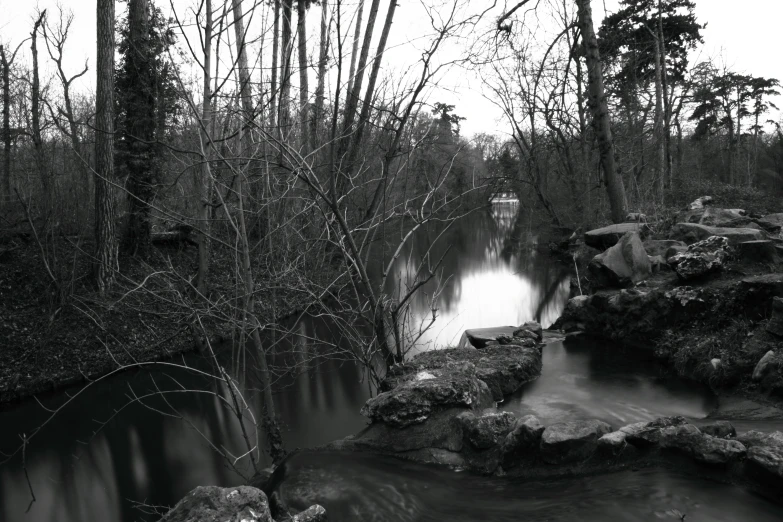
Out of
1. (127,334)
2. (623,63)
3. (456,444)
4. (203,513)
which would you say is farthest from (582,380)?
(623,63)

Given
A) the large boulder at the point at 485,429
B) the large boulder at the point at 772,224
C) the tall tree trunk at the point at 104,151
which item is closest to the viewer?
the large boulder at the point at 485,429

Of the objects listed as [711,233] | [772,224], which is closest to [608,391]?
[711,233]

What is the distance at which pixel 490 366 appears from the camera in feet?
25.2

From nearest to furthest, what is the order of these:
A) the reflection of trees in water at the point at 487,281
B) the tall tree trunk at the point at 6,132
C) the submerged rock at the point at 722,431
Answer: the submerged rock at the point at 722,431 < the reflection of trees in water at the point at 487,281 < the tall tree trunk at the point at 6,132

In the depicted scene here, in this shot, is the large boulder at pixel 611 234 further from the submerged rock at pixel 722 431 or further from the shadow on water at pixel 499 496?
the shadow on water at pixel 499 496

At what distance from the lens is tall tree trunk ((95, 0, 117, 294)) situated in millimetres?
11477

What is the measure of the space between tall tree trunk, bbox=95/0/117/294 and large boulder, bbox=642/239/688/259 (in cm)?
1054

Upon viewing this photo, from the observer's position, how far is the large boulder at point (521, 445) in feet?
15.4

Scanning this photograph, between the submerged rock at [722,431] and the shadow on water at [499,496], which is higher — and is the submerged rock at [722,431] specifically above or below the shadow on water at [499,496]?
above

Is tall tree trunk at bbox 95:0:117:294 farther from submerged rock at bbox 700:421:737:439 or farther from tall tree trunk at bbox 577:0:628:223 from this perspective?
submerged rock at bbox 700:421:737:439

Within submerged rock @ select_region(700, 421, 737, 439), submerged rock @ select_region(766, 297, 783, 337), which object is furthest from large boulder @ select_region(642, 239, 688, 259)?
submerged rock @ select_region(700, 421, 737, 439)

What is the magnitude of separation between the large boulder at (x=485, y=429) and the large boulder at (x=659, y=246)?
258 inches

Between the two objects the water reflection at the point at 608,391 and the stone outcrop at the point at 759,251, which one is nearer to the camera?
the water reflection at the point at 608,391

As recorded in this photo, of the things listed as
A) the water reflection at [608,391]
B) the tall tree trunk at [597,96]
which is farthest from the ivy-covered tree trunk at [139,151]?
the water reflection at [608,391]
